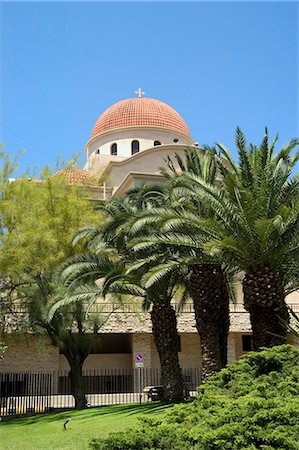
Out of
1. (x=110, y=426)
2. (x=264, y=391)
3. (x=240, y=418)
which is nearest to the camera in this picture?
(x=240, y=418)

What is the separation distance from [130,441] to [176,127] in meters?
38.3

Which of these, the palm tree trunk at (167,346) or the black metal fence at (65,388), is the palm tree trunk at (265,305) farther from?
the black metal fence at (65,388)

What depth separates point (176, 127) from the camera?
4384cm

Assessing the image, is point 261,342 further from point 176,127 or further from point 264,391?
point 176,127

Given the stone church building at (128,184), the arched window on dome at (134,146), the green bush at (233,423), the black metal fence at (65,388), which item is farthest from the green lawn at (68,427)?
the arched window on dome at (134,146)

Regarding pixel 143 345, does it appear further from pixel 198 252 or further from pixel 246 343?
pixel 198 252

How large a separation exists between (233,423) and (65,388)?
21169 mm

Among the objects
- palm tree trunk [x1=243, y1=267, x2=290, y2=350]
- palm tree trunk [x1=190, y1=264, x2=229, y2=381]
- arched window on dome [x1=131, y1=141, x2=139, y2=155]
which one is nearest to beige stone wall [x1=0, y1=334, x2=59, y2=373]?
palm tree trunk [x1=190, y1=264, x2=229, y2=381]

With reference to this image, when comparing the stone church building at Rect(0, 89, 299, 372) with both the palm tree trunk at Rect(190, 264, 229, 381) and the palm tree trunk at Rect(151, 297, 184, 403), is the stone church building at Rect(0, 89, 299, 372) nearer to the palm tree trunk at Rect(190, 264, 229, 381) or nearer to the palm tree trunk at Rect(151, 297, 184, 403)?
the palm tree trunk at Rect(151, 297, 184, 403)

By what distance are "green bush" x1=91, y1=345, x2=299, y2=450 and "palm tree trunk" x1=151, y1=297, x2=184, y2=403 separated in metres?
7.64

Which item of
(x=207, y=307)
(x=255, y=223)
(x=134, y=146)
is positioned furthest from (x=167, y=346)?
(x=134, y=146)

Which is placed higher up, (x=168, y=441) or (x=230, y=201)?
(x=230, y=201)

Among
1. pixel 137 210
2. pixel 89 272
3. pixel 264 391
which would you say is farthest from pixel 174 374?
pixel 264 391

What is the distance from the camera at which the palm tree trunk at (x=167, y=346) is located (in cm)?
1745
